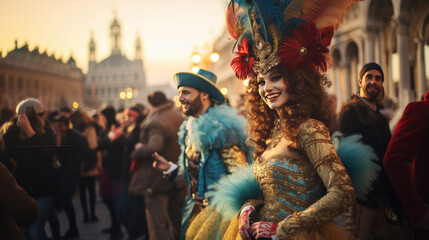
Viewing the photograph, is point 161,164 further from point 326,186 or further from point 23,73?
point 326,186

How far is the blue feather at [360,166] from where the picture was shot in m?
2.36

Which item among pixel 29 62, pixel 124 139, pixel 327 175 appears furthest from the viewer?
pixel 124 139

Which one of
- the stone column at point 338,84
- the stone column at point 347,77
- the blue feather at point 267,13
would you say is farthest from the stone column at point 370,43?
the blue feather at point 267,13

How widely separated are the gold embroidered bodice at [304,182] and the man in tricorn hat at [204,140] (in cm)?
135

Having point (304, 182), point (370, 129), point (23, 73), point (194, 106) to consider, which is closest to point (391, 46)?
point (370, 129)

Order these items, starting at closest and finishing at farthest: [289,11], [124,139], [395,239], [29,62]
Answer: [289,11], [395,239], [29,62], [124,139]

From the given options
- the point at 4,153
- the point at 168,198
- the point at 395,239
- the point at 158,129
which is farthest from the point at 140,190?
the point at 395,239

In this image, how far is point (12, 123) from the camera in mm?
4223

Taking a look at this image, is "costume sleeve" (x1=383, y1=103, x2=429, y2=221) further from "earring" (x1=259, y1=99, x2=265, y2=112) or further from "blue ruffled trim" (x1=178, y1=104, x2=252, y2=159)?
"blue ruffled trim" (x1=178, y1=104, x2=252, y2=159)

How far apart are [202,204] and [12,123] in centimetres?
226

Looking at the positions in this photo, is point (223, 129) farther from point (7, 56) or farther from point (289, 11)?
point (7, 56)

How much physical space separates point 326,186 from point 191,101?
98.0 inches

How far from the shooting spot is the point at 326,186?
2.12 m

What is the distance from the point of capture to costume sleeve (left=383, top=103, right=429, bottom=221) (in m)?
2.51
